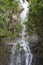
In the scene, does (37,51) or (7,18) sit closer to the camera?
(37,51)

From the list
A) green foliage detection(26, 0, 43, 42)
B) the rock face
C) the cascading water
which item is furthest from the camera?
green foliage detection(26, 0, 43, 42)

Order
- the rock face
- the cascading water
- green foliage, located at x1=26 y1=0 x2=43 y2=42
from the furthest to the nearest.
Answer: green foliage, located at x1=26 y1=0 x2=43 y2=42, the cascading water, the rock face

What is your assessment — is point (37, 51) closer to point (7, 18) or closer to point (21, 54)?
point (21, 54)

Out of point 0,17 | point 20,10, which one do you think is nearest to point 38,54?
point 0,17

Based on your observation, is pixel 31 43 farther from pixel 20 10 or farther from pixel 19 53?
pixel 20 10

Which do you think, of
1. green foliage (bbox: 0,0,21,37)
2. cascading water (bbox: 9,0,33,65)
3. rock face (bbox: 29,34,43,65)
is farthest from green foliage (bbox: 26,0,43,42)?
cascading water (bbox: 9,0,33,65)

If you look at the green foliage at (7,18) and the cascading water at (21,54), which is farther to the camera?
the green foliage at (7,18)

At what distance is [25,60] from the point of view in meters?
9.52

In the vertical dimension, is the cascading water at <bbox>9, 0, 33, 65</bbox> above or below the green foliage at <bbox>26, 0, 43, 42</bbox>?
below

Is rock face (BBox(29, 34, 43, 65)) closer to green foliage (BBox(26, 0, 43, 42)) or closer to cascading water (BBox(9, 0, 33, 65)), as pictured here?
cascading water (BBox(9, 0, 33, 65))

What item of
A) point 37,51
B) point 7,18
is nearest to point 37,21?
point 7,18

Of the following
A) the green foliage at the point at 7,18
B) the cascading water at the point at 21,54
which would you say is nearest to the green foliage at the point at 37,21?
the green foliage at the point at 7,18

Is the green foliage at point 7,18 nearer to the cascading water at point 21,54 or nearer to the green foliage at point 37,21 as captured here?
the green foliage at point 37,21

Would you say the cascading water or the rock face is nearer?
the rock face
